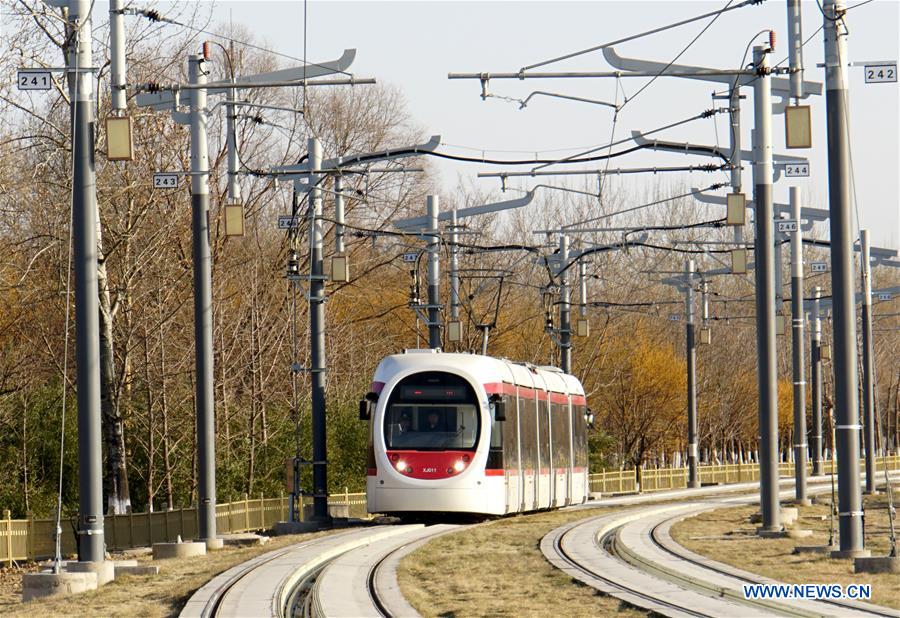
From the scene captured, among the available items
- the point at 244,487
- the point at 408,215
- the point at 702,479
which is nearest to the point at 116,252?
the point at 244,487

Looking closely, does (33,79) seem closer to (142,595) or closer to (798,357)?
(142,595)

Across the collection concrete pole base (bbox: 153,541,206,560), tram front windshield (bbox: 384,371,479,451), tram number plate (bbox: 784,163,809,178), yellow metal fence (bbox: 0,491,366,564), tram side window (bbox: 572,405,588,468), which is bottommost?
→ yellow metal fence (bbox: 0,491,366,564)

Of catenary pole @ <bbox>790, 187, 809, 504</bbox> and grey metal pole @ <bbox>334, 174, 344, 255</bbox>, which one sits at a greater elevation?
grey metal pole @ <bbox>334, 174, 344, 255</bbox>

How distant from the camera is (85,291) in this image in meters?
19.9

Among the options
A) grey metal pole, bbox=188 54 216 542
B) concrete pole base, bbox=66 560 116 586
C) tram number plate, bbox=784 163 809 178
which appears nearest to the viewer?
concrete pole base, bbox=66 560 116 586

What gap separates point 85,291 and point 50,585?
12.3 feet

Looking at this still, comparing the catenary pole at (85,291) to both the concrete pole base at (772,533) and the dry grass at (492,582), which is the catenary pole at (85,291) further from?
the concrete pole base at (772,533)

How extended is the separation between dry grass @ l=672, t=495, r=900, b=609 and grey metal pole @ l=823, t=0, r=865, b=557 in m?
1.32

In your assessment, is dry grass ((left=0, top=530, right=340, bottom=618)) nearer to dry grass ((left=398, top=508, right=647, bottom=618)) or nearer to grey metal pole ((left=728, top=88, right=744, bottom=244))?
dry grass ((left=398, top=508, right=647, bottom=618))

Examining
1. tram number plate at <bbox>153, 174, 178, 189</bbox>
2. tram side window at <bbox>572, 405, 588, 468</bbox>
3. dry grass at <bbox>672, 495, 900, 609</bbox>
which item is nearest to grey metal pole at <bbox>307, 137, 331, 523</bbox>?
tram number plate at <bbox>153, 174, 178, 189</bbox>

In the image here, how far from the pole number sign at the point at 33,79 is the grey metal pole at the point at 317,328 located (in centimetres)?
1105

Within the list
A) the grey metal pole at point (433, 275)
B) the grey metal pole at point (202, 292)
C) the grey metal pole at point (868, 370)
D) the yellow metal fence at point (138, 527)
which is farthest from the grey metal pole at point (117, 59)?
the grey metal pole at point (868, 370)

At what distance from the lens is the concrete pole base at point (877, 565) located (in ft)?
62.1

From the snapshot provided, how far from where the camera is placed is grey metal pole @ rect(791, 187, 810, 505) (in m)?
33.6
